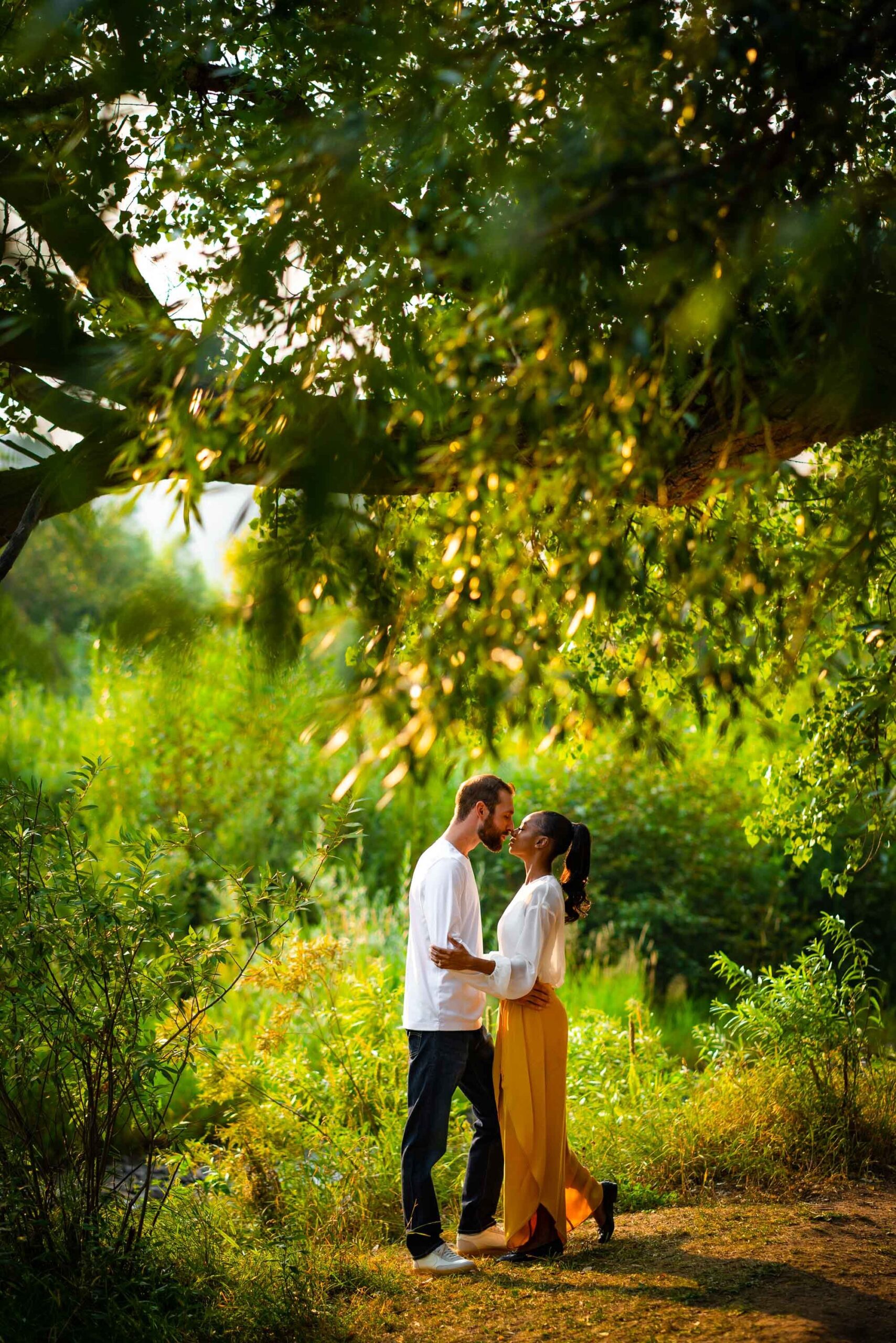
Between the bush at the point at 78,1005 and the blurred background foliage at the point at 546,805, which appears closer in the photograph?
the bush at the point at 78,1005

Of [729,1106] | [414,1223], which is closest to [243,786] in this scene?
[729,1106]

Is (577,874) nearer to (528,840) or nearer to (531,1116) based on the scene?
(528,840)

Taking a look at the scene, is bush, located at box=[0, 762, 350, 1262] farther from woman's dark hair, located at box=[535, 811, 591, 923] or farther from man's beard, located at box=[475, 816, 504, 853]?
woman's dark hair, located at box=[535, 811, 591, 923]

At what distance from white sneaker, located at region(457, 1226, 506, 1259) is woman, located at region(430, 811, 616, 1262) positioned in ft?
0.21

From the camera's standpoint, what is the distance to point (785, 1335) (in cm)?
376

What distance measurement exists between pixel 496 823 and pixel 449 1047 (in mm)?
876

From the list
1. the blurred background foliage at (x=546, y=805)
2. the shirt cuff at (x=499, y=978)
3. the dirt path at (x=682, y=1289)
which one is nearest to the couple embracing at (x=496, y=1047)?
the shirt cuff at (x=499, y=978)

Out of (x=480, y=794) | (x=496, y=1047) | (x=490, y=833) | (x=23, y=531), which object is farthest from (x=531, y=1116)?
(x=23, y=531)

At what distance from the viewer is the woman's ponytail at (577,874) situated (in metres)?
5.10

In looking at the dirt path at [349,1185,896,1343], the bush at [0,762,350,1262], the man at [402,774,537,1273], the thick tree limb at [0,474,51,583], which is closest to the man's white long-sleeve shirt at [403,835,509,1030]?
the man at [402,774,537,1273]

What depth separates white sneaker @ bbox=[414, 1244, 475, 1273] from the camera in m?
4.68

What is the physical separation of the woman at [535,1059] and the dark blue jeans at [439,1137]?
0.17 meters

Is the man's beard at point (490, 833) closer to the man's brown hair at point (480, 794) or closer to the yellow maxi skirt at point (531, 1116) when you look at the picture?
the man's brown hair at point (480, 794)

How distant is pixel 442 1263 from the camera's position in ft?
15.4
